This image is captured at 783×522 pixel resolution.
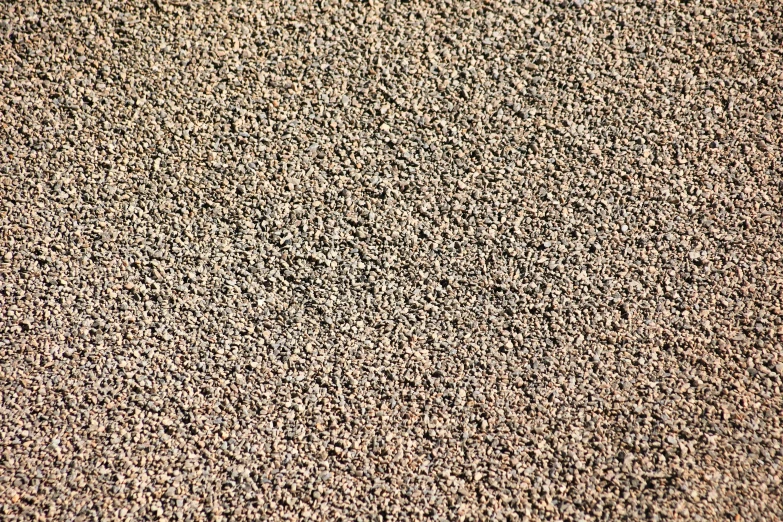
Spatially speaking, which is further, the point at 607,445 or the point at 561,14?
the point at 561,14

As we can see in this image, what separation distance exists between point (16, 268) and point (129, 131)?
501 millimetres

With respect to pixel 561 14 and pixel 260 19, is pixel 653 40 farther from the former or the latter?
pixel 260 19

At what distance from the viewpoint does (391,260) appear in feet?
5.55

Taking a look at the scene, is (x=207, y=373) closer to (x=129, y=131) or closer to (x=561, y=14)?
(x=129, y=131)

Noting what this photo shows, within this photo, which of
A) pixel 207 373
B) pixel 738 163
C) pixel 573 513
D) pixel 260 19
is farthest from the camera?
pixel 260 19

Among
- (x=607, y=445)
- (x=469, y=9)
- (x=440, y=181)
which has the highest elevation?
(x=469, y=9)

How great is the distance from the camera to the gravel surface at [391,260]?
5.00 feet

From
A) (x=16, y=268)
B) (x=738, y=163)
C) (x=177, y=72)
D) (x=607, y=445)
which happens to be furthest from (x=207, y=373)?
(x=738, y=163)

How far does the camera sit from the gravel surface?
1523mm

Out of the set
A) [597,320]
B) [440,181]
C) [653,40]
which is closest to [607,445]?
[597,320]

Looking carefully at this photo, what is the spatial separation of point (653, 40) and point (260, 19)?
47.9 inches

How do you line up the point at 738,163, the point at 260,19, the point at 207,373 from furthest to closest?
the point at 260,19 → the point at 738,163 → the point at 207,373

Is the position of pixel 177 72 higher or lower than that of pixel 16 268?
higher

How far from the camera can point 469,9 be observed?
1.87 meters
